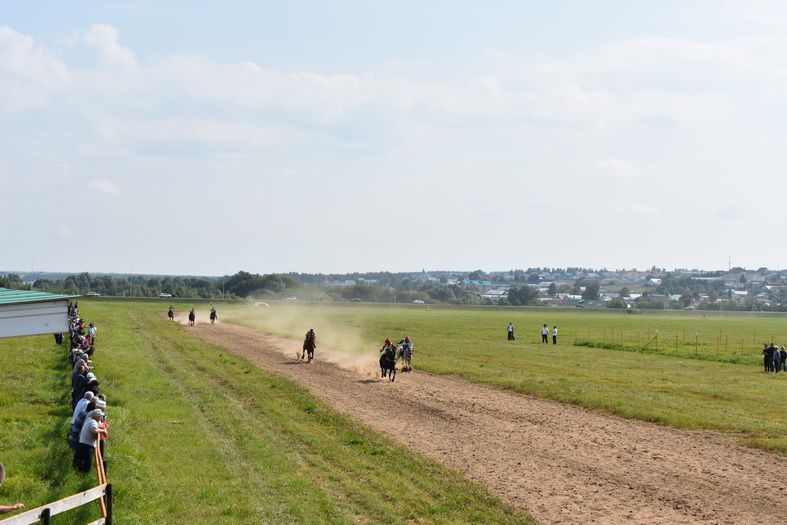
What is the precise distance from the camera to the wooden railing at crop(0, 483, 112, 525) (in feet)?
29.8

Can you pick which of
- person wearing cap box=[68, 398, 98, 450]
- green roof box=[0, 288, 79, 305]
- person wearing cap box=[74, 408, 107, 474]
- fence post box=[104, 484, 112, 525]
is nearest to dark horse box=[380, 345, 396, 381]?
green roof box=[0, 288, 79, 305]

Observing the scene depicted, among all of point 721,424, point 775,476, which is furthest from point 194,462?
point 721,424

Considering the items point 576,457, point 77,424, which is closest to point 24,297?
point 77,424

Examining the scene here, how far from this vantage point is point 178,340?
51.7 meters

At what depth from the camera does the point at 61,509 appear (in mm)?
9781

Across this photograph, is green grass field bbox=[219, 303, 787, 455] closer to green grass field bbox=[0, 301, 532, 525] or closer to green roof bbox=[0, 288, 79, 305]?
green grass field bbox=[0, 301, 532, 525]

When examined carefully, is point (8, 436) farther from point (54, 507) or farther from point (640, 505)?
point (640, 505)

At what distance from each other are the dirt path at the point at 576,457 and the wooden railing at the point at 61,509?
729 centimetres

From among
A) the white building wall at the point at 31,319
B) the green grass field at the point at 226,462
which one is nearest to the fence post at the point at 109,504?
the green grass field at the point at 226,462

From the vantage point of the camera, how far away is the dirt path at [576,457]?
15305 mm

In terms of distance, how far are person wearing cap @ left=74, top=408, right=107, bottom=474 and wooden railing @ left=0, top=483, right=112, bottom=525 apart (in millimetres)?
2757

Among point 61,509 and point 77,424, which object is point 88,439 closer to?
point 77,424

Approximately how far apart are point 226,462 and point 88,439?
369 centimetres

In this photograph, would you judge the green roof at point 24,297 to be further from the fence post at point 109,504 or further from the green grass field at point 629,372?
the green grass field at point 629,372
